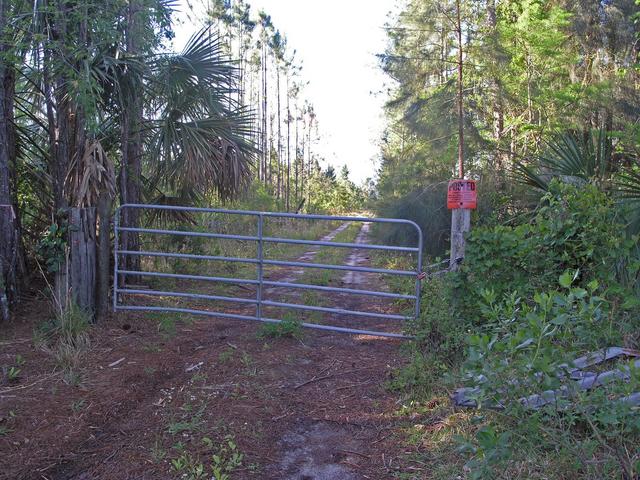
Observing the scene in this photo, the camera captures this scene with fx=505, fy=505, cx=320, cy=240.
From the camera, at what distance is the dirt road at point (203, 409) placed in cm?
316

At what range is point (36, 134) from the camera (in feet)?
23.6

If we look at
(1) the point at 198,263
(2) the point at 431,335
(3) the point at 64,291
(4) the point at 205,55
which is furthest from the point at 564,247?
(1) the point at 198,263

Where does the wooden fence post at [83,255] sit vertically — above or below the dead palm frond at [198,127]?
below

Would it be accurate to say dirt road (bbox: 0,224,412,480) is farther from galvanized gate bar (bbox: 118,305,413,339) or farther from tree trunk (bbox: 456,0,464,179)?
tree trunk (bbox: 456,0,464,179)

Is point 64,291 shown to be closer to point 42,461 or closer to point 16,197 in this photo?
point 16,197

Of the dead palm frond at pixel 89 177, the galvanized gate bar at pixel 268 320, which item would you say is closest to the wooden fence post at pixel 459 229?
the galvanized gate bar at pixel 268 320

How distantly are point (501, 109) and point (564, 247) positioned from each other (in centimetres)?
1089

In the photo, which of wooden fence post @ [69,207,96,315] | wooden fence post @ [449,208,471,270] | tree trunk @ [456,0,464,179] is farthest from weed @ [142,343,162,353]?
tree trunk @ [456,0,464,179]

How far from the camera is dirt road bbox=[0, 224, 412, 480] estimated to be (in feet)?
10.4

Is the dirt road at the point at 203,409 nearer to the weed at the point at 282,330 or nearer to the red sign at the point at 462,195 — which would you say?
the weed at the point at 282,330

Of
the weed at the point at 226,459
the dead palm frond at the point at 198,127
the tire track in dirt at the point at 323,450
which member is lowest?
the tire track in dirt at the point at 323,450

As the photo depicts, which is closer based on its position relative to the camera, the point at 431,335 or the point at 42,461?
the point at 42,461

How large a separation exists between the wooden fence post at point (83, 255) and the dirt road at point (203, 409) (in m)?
0.50

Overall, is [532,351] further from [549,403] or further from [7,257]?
[7,257]
